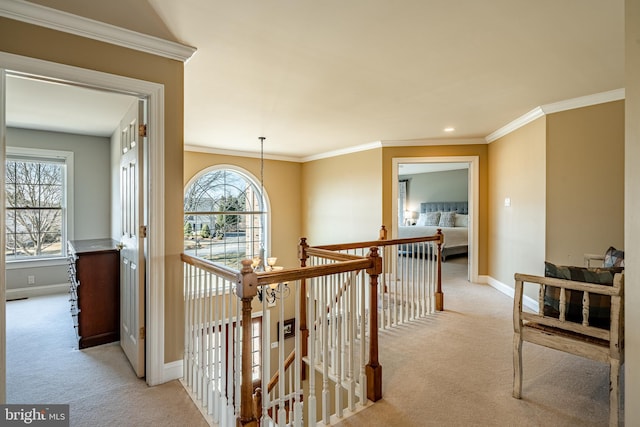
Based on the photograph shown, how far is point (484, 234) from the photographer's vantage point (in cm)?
508

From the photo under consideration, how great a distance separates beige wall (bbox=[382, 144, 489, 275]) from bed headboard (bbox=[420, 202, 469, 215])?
168 inches

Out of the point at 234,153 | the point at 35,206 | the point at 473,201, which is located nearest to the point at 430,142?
the point at 473,201

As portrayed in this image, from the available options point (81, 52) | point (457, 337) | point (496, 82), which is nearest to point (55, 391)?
point (81, 52)

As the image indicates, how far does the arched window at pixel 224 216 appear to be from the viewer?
6.08 meters

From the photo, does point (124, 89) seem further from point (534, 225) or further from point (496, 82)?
point (534, 225)

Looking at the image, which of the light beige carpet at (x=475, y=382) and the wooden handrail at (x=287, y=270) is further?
the light beige carpet at (x=475, y=382)

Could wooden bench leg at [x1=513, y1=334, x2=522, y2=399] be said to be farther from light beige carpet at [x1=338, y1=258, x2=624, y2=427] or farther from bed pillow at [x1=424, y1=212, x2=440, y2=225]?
bed pillow at [x1=424, y1=212, x2=440, y2=225]

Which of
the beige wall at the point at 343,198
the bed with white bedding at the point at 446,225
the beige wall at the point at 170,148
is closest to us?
the beige wall at the point at 170,148

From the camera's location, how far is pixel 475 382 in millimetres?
2268

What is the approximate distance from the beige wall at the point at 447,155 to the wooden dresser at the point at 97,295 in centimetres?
399

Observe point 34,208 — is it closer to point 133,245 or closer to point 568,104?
point 133,245

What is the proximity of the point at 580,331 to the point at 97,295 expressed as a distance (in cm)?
364

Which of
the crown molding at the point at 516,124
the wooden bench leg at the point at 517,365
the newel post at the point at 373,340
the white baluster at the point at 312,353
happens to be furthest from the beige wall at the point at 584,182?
the white baluster at the point at 312,353

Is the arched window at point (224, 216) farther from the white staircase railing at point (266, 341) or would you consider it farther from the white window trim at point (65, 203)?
the white staircase railing at point (266, 341)
